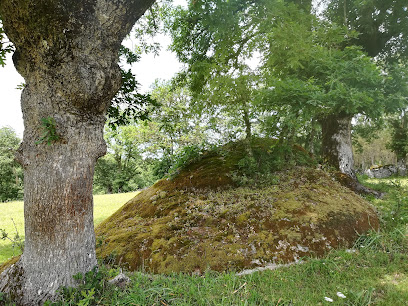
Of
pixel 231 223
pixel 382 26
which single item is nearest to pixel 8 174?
pixel 231 223

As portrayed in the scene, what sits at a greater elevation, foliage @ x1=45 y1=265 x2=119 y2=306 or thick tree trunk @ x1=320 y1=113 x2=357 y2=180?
thick tree trunk @ x1=320 y1=113 x2=357 y2=180

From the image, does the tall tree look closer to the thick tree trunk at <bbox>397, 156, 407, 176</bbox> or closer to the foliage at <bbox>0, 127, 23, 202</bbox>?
the thick tree trunk at <bbox>397, 156, 407, 176</bbox>

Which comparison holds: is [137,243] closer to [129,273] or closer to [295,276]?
[129,273]

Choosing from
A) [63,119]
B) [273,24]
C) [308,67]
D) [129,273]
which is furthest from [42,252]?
[308,67]

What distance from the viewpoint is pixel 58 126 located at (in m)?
2.74

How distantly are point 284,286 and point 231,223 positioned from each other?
1.57 m

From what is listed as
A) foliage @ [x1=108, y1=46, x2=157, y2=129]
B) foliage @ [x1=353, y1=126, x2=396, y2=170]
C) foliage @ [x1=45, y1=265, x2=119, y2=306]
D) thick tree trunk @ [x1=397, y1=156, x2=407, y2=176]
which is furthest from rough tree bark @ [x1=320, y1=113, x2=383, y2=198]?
foliage @ [x1=353, y1=126, x2=396, y2=170]

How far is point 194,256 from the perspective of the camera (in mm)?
3633

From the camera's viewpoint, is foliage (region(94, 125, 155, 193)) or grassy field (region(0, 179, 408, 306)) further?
foliage (region(94, 125, 155, 193))

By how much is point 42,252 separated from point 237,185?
4191 mm

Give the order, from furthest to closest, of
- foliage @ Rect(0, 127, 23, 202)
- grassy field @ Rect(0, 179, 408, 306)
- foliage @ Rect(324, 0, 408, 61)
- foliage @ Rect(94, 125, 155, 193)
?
1. foliage @ Rect(94, 125, 155, 193)
2. foliage @ Rect(0, 127, 23, 202)
3. foliage @ Rect(324, 0, 408, 61)
4. grassy field @ Rect(0, 179, 408, 306)

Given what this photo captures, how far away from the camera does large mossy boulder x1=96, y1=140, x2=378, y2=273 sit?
368 cm

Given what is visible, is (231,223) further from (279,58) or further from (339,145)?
(339,145)

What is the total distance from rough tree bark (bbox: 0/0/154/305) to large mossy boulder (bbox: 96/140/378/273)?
3.70ft
